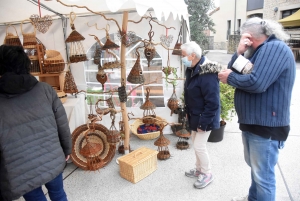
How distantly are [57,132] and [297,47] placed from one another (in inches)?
550

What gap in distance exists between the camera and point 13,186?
1.37 meters

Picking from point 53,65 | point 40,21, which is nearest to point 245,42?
point 40,21

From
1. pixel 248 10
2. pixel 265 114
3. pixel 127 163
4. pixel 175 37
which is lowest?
pixel 127 163

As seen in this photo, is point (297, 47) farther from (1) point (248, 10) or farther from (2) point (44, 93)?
(2) point (44, 93)

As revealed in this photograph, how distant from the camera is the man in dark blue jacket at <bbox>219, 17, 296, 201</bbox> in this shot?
1433mm

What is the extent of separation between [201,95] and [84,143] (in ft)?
5.37

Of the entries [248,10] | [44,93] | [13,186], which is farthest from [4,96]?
[248,10]

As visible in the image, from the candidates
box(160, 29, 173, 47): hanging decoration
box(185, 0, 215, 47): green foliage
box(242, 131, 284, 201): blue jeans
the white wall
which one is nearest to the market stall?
box(160, 29, 173, 47): hanging decoration

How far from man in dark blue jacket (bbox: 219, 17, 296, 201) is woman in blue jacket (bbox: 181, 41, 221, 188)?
35 centimetres

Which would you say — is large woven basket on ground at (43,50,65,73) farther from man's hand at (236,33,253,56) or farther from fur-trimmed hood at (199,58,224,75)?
man's hand at (236,33,253,56)

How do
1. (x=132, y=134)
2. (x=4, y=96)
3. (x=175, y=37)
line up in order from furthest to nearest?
(x=132, y=134)
(x=175, y=37)
(x=4, y=96)

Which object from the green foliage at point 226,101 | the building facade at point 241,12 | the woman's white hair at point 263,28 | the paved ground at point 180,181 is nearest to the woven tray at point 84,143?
the paved ground at point 180,181

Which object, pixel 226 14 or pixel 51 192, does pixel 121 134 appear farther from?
pixel 226 14

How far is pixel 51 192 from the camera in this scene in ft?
5.36
